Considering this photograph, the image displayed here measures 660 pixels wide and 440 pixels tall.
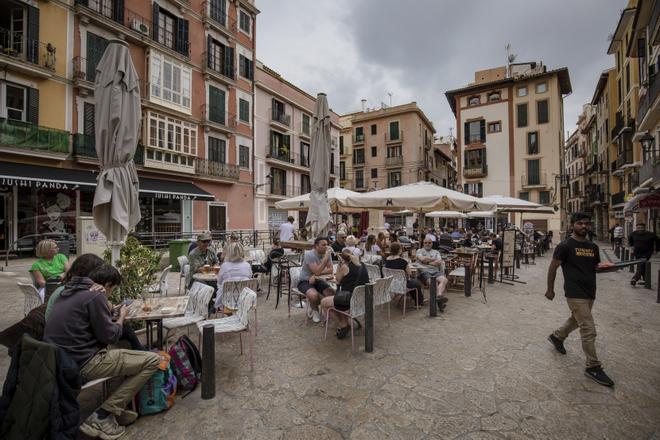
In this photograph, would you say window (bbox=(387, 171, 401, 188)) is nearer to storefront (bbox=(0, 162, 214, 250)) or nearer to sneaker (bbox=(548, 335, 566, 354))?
storefront (bbox=(0, 162, 214, 250))

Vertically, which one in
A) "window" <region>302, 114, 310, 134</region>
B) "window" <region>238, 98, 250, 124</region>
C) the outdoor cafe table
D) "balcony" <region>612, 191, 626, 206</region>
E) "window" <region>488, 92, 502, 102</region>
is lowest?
the outdoor cafe table

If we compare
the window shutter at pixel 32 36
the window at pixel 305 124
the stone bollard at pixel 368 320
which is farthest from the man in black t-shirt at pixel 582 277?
the window at pixel 305 124

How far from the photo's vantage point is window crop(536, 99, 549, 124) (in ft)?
98.6

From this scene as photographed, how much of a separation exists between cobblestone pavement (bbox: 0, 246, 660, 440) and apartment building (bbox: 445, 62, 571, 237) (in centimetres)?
2932

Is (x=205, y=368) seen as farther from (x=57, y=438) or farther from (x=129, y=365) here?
(x=57, y=438)

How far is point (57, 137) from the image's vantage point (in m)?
13.5

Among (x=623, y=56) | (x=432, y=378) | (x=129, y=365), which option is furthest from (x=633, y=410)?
(x=623, y=56)

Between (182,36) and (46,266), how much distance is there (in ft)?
61.9

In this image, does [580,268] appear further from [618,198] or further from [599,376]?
[618,198]

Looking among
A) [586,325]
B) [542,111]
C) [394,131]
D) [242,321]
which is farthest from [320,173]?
[394,131]

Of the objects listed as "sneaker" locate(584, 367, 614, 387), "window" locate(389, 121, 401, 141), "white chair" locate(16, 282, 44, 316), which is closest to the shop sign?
"white chair" locate(16, 282, 44, 316)

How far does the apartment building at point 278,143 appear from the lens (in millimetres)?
24703

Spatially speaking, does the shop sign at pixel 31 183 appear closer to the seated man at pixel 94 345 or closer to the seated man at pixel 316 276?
the seated man at pixel 316 276

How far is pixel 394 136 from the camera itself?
40.0 metres
